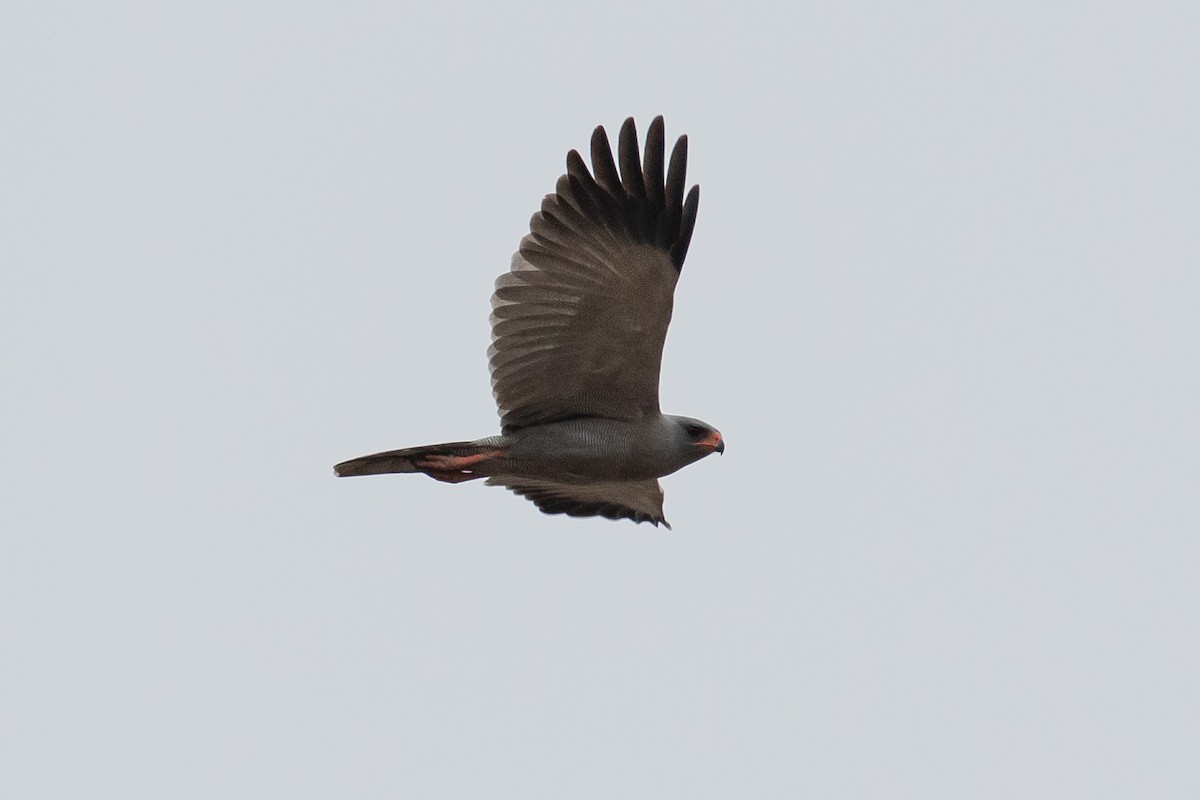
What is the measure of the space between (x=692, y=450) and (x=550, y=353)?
4.65ft

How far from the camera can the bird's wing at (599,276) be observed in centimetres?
1136

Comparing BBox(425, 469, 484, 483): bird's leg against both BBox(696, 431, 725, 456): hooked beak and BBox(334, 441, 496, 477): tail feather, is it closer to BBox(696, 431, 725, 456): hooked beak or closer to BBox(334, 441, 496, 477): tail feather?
BBox(334, 441, 496, 477): tail feather

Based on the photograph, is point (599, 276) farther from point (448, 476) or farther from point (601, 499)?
point (601, 499)

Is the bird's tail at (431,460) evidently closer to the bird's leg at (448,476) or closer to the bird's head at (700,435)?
the bird's leg at (448,476)

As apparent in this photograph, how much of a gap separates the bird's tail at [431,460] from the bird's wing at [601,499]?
1.33 metres

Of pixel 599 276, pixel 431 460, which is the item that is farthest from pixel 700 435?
pixel 431 460

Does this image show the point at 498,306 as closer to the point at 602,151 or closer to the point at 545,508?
the point at 602,151

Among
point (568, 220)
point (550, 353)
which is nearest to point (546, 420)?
point (550, 353)

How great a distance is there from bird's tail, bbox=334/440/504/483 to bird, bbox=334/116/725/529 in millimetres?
10

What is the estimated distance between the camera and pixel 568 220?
1144 centimetres

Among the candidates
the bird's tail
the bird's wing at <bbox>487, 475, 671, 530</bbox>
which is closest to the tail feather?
the bird's tail

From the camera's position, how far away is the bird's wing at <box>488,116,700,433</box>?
11.4m

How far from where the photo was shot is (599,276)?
1150cm

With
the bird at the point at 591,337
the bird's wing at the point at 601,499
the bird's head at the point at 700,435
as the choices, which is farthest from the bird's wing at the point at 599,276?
the bird's wing at the point at 601,499
